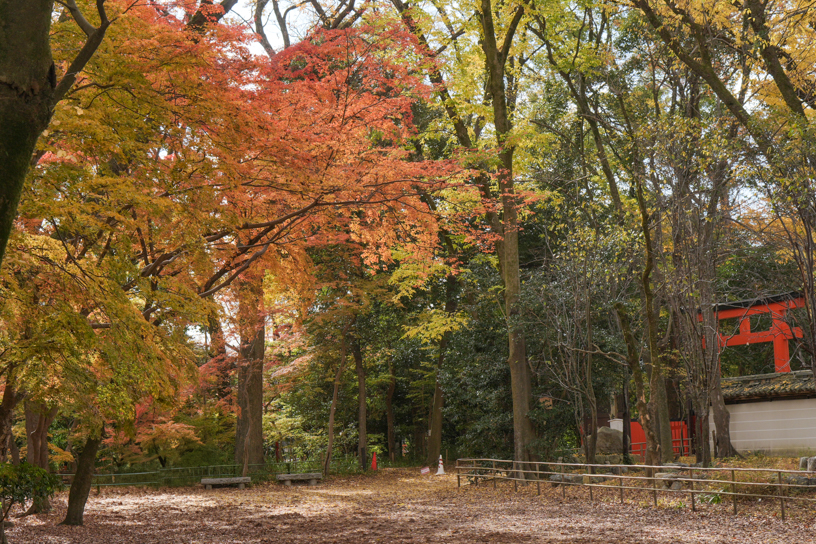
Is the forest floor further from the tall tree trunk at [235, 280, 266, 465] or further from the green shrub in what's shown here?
the tall tree trunk at [235, 280, 266, 465]

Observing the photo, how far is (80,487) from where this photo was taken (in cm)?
973

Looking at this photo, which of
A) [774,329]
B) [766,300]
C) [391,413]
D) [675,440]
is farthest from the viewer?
[391,413]

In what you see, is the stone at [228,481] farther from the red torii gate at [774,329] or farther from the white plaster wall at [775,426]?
the red torii gate at [774,329]

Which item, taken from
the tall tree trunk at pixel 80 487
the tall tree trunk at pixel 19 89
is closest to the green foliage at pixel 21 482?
the tall tree trunk at pixel 80 487

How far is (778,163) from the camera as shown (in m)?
8.38

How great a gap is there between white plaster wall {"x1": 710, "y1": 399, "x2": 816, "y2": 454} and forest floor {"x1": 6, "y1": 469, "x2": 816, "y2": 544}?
20.0 feet

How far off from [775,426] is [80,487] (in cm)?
1499

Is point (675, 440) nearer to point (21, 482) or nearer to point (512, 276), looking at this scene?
point (512, 276)

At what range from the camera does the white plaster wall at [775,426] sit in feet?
48.4

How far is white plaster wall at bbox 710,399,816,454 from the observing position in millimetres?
14766

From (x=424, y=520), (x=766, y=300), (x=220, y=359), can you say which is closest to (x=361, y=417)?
(x=220, y=359)

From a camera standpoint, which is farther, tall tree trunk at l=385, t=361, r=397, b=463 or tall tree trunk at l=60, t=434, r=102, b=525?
tall tree trunk at l=385, t=361, r=397, b=463

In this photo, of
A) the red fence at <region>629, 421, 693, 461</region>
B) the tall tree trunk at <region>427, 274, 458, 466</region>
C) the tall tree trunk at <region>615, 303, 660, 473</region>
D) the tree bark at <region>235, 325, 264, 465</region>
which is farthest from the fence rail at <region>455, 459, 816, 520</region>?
the tall tree trunk at <region>427, 274, 458, 466</region>

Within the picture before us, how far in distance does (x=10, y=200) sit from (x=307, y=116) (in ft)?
18.6
